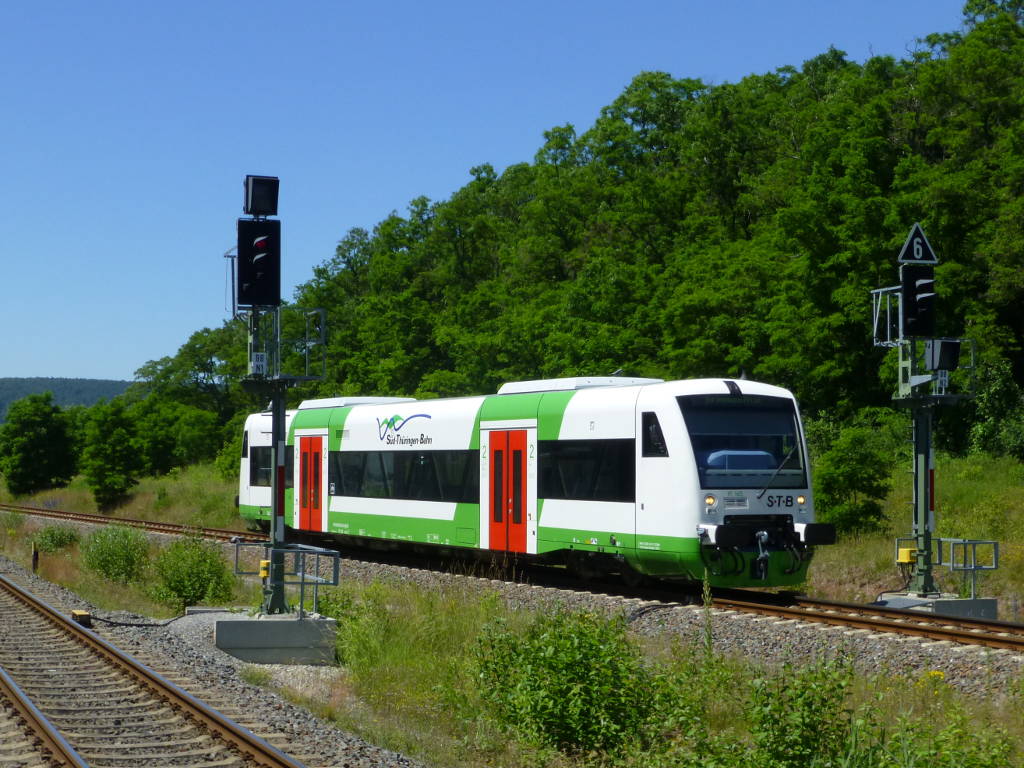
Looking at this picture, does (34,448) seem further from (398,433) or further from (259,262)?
(259,262)

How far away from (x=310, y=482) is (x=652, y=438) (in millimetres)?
12521

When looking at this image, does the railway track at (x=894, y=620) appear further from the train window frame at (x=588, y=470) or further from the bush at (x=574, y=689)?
the bush at (x=574, y=689)

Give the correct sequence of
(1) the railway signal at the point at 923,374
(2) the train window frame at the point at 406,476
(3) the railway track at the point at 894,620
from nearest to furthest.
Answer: (3) the railway track at the point at 894,620
(1) the railway signal at the point at 923,374
(2) the train window frame at the point at 406,476

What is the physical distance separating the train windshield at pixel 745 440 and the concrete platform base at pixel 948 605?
2036mm

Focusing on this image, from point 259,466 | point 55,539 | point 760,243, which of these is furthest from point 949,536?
point 55,539

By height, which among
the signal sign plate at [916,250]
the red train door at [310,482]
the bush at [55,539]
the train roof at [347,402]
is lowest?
the bush at [55,539]

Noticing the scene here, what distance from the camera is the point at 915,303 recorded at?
17.2 meters

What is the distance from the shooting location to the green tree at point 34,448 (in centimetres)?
6612

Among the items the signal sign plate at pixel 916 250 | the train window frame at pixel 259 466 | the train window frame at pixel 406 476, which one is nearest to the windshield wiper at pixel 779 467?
the signal sign plate at pixel 916 250

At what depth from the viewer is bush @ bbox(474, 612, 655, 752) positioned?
9.52 meters

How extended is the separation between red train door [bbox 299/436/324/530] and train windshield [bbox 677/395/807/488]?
40.6 ft

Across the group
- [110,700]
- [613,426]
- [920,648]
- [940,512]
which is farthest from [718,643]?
[940,512]

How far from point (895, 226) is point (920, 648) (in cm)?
2429

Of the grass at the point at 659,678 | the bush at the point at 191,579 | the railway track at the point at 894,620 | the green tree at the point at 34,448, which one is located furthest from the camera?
the green tree at the point at 34,448
